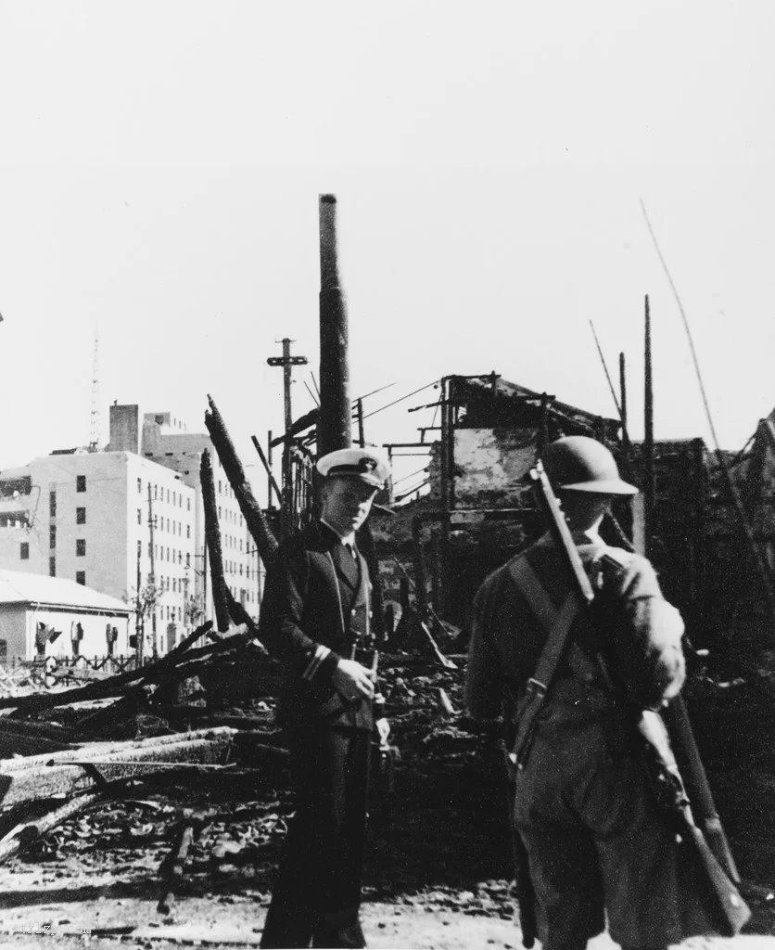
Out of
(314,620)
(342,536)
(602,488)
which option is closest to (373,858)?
(314,620)

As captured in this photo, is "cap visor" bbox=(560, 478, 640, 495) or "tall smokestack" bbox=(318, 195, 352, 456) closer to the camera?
"cap visor" bbox=(560, 478, 640, 495)

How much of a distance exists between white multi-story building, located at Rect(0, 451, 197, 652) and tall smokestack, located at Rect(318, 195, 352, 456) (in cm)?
279

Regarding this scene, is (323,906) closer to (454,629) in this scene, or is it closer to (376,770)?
(376,770)

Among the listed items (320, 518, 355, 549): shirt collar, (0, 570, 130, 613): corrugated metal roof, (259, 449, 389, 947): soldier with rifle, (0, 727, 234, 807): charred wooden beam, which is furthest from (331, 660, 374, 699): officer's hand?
(0, 570, 130, 613): corrugated metal roof

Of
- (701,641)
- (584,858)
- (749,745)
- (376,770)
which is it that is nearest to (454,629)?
(701,641)

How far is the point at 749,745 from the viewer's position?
7199 millimetres

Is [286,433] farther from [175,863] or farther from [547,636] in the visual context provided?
[547,636]

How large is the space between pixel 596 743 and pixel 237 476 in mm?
3636

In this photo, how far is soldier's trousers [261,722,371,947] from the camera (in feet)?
11.3

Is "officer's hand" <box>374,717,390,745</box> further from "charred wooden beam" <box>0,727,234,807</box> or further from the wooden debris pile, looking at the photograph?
"charred wooden beam" <box>0,727,234,807</box>

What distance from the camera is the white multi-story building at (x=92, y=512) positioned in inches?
372

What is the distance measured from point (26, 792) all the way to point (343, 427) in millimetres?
2755

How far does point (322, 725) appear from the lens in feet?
11.5

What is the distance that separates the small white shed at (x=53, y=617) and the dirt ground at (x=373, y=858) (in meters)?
9.77
